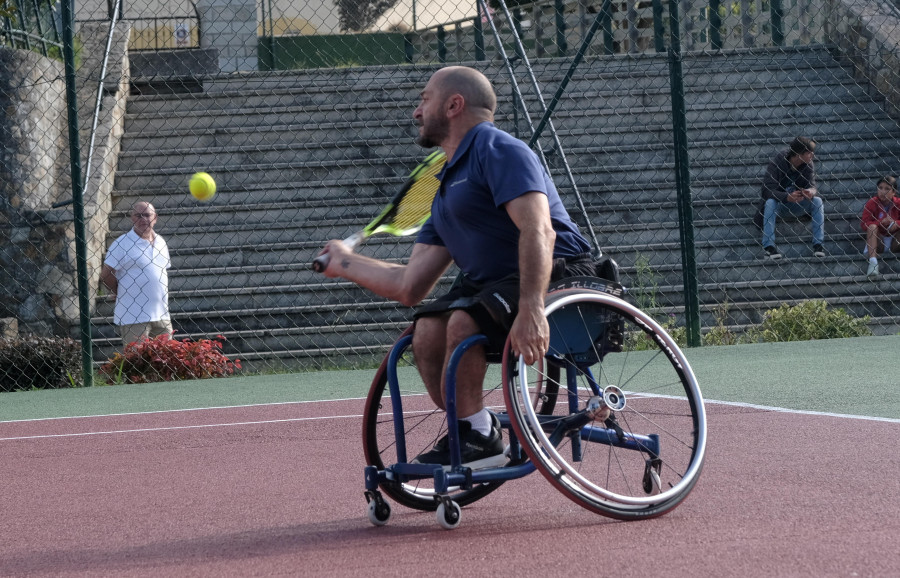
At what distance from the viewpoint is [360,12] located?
20.1 metres

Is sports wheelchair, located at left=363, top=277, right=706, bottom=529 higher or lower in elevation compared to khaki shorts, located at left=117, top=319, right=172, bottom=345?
higher

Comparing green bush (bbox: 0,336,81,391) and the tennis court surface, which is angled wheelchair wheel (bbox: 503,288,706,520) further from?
green bush (bbox: 0,336,81,391)

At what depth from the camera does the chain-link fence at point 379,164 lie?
1067 cm

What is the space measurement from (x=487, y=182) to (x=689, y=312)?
6.15 meters

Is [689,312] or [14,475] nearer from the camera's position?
[14,475]

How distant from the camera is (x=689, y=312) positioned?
31.0 ft

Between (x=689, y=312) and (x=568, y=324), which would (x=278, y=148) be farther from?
(x=568, y=324)

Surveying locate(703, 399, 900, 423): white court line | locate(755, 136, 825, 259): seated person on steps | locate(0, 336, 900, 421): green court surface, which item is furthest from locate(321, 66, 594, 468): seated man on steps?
locate(755, 136, 825, 259): seated person on steps

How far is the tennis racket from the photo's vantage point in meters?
4.22

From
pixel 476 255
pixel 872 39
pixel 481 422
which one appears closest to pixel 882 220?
pixel 872 39

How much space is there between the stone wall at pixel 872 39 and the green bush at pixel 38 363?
879cm

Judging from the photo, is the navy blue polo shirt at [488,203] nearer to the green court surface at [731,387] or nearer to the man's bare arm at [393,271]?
the man's bare arm at [393,271]

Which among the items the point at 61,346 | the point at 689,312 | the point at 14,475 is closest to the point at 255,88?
the point at 61,346

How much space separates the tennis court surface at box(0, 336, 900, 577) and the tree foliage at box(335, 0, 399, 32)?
13652 mm
